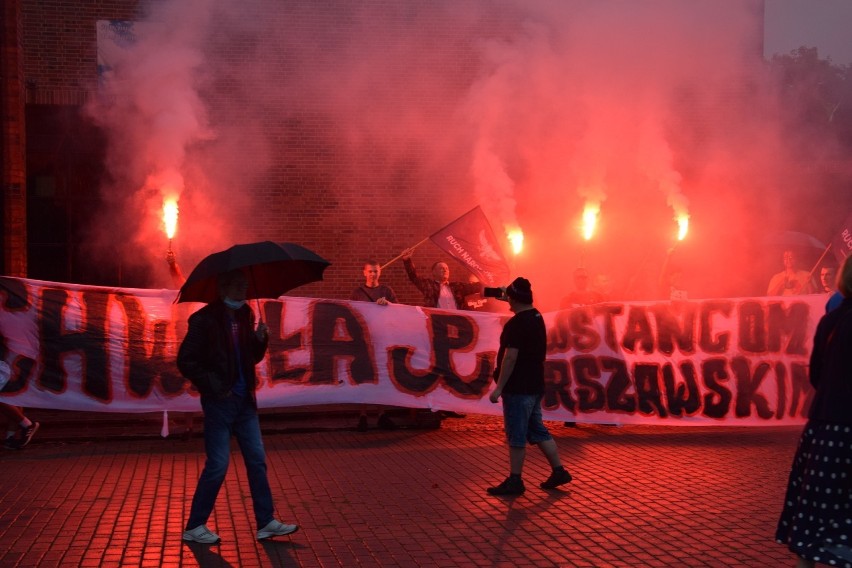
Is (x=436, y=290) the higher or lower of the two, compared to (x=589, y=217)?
lower

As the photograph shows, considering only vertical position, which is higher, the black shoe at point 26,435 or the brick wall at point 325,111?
the brick wall at point 325,111

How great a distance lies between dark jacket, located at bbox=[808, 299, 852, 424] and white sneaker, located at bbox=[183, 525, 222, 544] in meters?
3.34

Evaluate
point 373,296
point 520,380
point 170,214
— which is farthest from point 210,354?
point 170,214

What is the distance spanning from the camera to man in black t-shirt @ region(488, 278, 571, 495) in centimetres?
705

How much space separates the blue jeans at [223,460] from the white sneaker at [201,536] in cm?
3

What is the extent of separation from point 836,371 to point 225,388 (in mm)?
3263

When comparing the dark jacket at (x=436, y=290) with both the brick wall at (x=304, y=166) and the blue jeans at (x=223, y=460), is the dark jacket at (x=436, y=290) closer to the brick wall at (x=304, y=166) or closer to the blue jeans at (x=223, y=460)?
the brick wall at (x=304, y=166)

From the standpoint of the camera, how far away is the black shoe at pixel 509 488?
698cm

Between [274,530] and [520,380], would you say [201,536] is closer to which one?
[274,530]

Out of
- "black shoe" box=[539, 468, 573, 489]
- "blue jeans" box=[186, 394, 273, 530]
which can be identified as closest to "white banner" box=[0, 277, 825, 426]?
"black shoe" box=[539, 468, 573, 489]

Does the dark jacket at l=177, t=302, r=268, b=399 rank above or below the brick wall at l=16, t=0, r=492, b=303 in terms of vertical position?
below

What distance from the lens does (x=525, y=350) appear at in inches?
280

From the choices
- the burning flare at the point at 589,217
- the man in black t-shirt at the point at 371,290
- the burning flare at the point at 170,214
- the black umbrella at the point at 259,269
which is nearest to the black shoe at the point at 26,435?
the burning flare at the point at 170,214

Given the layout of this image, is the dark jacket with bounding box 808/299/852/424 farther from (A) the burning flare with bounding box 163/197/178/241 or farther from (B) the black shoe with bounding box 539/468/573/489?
(A) the burning flare with bounding box 163/197/178/241
